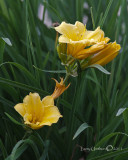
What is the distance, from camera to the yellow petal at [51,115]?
683 millimetres

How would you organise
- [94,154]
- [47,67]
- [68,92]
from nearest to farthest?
[94,154] < [68,92] < [47,67]

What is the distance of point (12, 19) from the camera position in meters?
1.08

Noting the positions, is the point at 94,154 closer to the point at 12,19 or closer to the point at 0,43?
the point at 0,43

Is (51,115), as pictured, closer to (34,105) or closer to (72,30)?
(34,105)

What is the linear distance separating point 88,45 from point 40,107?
0.66 feet

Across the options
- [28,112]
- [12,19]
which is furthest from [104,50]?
[12,19]

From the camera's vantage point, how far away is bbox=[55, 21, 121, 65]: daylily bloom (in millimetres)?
656

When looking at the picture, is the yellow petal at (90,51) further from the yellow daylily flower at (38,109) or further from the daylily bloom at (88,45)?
the yellow daylily flower at (38,109)

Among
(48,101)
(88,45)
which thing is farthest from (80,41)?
(48,101)

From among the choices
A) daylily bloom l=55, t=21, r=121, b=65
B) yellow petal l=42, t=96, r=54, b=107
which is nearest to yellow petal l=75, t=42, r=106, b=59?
daylily bloom l=55, t=21, r=121, b=65

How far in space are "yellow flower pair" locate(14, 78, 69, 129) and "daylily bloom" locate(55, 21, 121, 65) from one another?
94 mm

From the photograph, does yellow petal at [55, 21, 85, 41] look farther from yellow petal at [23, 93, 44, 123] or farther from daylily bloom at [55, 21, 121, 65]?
yellow petal at [23, 93, 44, 123]

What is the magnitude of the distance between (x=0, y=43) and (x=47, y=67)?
0.38 m

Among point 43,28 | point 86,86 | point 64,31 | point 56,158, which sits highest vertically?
point 64,31
